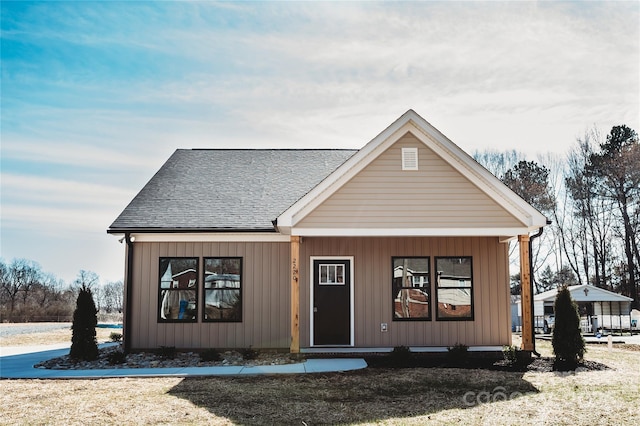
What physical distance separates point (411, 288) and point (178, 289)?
19.3ft

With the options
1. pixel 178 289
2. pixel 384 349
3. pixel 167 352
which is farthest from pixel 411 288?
pixel 167 352

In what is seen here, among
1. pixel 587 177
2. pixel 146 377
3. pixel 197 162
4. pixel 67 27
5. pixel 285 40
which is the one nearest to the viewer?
pixel 146 377

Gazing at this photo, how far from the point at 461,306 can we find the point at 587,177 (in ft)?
81.9

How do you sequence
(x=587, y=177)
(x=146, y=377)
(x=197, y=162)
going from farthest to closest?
(x=587, y=177) → (x=197, y=162) → (x=146, y=377)

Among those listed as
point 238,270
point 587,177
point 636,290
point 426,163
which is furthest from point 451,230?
point 636,290

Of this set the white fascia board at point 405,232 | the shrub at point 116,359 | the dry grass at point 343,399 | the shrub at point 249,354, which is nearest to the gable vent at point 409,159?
the white fascia board at point 405,232

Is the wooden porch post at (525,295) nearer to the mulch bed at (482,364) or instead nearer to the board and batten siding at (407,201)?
the mulch bed at (482,364)

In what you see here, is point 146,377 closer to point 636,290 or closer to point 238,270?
point 238,270

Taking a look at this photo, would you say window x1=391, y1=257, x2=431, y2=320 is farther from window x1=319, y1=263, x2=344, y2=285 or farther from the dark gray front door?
window x1=319, y1=263, x2=344, y2=285

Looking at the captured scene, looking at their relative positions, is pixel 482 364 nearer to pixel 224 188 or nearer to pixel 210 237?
pixel 210 237

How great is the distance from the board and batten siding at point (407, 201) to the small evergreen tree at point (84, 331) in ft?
17.7

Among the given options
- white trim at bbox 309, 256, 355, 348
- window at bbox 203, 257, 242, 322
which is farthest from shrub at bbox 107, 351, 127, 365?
white trim at bbox 309, 256, 355, 348

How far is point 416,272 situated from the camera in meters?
15.5

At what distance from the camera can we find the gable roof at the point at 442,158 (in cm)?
1357
